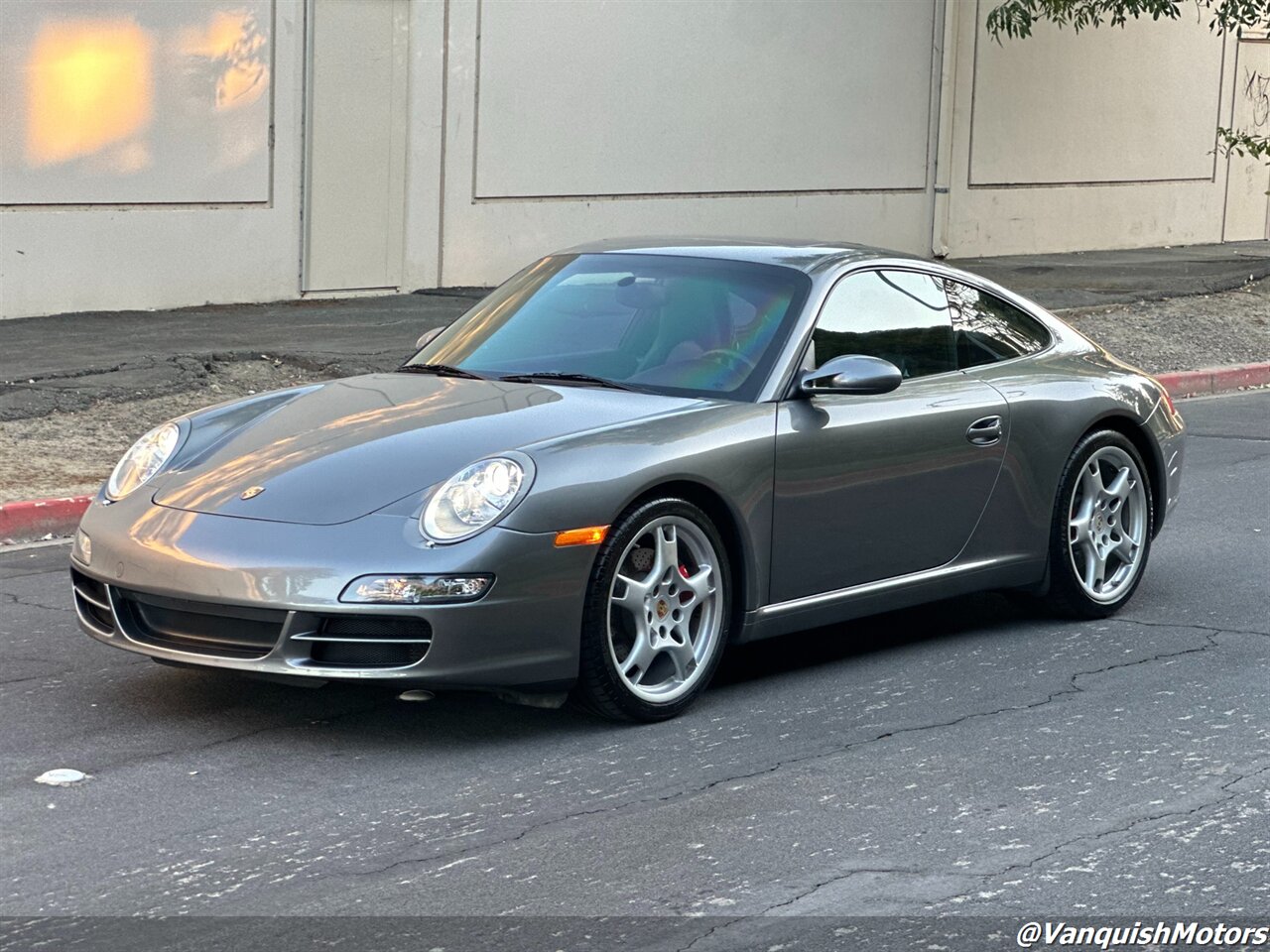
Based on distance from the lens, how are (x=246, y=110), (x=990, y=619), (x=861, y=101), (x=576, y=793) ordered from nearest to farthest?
(x=576, y=793), (x=990, y=619), (x=246, y=110), (x=861, y=101)

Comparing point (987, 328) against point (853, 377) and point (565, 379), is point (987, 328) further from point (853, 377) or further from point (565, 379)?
point (565, 379)

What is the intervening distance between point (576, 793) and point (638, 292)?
2084 millimetres

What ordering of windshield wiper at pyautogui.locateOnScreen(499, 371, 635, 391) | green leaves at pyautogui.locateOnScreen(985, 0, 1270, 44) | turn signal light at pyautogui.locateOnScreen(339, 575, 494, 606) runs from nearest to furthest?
turn signal light at pyautogui.locateOnScreen(339, 575, 494, 606) → windshield wiper at pyautogui.locateOnScreen(499, 371, 635, 391) → green leaves at pyautogui.locateOnScreen(985, 0, 1270, 44)

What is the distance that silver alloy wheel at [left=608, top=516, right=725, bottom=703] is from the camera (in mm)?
5781

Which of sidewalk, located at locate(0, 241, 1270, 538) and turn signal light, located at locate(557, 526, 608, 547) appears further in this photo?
sidewalk, located at locate(0, 241, 1270, 538)

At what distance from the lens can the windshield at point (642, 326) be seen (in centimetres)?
638

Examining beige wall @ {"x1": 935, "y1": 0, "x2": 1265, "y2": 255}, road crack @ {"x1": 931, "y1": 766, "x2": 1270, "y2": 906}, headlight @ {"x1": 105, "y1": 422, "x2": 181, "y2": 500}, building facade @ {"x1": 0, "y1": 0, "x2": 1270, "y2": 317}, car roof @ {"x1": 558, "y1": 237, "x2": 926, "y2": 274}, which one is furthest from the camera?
beige wall @ {"x1": 935, "y1": 0, "x2": 1265, "y2": 255}

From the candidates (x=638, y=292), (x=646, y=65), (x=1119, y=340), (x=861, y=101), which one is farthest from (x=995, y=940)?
(x=861, y=101)

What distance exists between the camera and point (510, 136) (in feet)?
60.7

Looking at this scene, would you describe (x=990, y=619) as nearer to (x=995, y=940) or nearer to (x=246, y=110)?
(x=995, y=940)

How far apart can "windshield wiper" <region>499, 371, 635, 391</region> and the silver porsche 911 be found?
0.01 meters

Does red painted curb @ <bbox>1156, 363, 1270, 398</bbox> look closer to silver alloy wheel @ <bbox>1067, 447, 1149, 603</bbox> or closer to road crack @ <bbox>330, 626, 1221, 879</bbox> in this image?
silver alloy wheel @ <bbox>1067, 447, 1149, 603</bbox>

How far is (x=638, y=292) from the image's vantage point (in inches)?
264

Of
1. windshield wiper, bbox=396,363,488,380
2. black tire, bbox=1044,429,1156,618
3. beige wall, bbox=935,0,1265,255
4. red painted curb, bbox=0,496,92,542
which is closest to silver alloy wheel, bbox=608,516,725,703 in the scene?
windshield wiper, bbox=396,363,488,380
